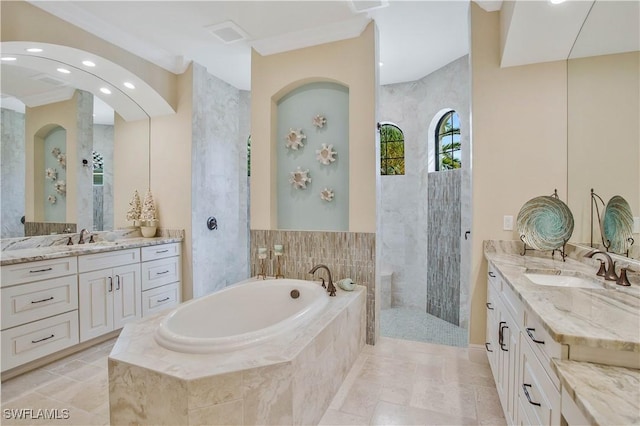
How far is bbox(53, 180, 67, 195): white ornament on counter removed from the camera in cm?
302

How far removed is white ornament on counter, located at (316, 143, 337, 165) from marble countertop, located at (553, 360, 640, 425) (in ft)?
7.94

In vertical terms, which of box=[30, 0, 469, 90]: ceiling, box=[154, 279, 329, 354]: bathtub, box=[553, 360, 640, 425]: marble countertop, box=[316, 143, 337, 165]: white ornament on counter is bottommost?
box=[154, 279, 329, 354]: bathtub

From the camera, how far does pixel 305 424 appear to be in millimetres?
1654

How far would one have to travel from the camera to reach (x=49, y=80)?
2.96 metres

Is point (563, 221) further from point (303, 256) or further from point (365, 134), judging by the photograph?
point (303, 256)

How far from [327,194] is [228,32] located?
5.95 ft

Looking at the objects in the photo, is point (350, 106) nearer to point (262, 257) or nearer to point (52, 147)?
point (262, 257)

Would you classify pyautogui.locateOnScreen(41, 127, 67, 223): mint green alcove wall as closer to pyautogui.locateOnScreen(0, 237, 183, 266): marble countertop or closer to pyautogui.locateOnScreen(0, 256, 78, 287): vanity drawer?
pyautogui.locateOnScreen(0, 237, 183, 266): marble countertop

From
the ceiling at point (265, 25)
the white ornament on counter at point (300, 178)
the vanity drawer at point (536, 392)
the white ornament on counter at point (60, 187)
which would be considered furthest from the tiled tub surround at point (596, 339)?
the white ornament on counter at point (60, 187)

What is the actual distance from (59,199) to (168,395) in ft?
8.74

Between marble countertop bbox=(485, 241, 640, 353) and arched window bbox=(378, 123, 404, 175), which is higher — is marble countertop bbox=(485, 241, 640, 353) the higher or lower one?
the lower one

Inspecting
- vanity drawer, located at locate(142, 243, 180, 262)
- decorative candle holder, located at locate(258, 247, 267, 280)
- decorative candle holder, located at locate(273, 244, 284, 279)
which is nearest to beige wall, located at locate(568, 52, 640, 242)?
decorative candle holder, located at locate(273, 244, 284, 279)

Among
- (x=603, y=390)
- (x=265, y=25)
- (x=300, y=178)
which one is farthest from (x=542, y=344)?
(x=265, y=25)

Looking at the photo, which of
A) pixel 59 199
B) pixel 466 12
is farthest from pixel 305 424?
pixel 466 12
